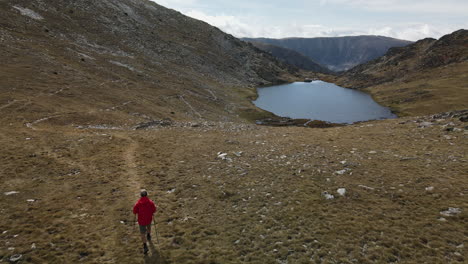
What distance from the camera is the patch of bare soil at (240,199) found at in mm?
11914

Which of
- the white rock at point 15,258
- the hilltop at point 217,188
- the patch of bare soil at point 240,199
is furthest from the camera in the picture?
the hilltop at point 217,188

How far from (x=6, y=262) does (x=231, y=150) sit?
19.5 metres

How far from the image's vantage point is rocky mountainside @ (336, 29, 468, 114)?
99312 millimetres

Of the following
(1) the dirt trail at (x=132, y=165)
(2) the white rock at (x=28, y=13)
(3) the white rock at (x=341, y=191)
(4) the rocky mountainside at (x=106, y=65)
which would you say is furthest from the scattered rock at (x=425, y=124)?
(2) the white rock at (x=28, y=13)

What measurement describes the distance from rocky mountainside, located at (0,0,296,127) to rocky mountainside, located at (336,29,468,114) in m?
71.6

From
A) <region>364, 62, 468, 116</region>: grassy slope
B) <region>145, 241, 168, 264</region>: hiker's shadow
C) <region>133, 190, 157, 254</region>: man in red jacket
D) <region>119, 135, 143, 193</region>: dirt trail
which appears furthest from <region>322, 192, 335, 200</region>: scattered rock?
<region>364, 62, 468, 116</region>: grassy slope

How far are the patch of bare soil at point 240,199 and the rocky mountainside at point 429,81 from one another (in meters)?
89.8

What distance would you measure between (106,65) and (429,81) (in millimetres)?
152660

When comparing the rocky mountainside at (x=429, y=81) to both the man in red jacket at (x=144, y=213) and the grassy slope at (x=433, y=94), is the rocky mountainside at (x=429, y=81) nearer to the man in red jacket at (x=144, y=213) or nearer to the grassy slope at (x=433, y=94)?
the grassy slope at (x=433, y=94)

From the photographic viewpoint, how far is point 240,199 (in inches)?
667

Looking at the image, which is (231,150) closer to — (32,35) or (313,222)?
(313,222)

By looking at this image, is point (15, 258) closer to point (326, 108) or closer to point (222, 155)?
point (222, 155)

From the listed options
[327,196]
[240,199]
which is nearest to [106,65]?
[240,199]

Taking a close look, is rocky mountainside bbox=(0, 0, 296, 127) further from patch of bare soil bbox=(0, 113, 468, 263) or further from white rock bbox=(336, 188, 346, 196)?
white rock bbox=(336, 188, 346, 196)
